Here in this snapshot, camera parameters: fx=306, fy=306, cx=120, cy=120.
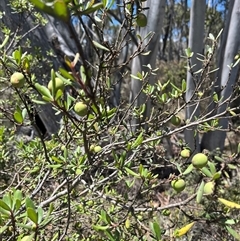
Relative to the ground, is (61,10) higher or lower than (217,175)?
higher

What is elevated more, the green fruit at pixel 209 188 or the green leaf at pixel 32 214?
the green leaf at pixel 32 214

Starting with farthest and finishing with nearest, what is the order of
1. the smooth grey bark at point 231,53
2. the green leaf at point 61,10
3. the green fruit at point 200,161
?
the smooth grey bark at point 231,53 < the green fruit at point 200,161 < the green leaf at point 61,10

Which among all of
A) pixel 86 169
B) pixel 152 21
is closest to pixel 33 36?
pixel 152 21

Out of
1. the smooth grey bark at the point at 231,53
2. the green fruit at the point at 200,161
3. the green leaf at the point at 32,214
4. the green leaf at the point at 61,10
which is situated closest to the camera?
the green leaf at the point at 61,10

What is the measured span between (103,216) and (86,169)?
151mm

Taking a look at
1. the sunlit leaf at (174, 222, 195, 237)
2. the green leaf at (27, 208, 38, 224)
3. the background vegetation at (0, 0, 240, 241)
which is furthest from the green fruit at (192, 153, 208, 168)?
the green leaf at (27, 208, 38, 224)

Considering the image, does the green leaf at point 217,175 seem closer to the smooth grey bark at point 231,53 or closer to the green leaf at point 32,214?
the green leaf at point 32,214

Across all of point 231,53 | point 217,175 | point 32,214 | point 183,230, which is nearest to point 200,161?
point 217,175

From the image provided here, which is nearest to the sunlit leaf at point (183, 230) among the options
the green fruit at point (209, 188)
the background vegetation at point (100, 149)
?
the background vegetation at point (100, 149)

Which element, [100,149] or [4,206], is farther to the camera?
[100,149]

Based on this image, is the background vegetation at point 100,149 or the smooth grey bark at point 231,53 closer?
the background vegetation at point 100,149

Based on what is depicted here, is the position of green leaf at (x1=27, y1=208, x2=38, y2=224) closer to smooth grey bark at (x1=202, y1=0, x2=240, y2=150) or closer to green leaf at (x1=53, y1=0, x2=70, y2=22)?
green leaf at (x1=53, y1=0, x2=70, y2=22)

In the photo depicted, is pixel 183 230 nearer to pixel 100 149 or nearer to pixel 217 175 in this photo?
pixel 217 175

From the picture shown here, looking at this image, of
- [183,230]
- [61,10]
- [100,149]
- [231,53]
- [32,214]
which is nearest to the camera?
[61,10]
